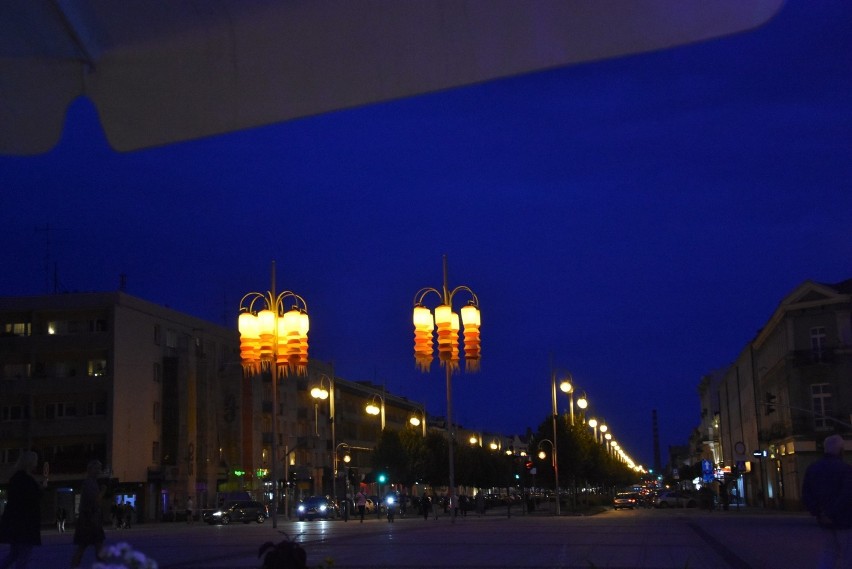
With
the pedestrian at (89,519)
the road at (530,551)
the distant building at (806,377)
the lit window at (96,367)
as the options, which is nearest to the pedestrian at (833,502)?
the road at (530,551)

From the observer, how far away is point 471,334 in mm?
28875

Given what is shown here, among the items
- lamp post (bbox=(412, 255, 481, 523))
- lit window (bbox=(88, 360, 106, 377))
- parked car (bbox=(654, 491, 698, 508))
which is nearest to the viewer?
lamp post (bbox=(412, 255, 481, 523))

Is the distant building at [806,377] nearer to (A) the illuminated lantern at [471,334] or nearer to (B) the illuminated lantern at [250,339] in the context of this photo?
(A) the illuminated lantern at [471,334]

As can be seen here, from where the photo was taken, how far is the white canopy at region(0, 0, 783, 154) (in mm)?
3357

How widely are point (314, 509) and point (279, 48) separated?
196 feet

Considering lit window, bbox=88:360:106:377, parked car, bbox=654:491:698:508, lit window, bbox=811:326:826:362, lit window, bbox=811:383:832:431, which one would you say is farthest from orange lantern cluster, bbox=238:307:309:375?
parked car, bbox=654:491:698:508

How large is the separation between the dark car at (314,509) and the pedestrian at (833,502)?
171 feet

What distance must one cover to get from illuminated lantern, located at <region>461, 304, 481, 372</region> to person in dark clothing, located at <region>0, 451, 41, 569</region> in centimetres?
1782

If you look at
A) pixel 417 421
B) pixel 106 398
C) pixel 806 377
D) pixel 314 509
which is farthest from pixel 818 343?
pixel 106 398

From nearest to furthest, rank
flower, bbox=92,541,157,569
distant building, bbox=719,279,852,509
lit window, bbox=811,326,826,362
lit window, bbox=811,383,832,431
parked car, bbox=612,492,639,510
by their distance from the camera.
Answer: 1. flower, bbox=92,541,157,569
2. distant building, bbox=719,279,852,509
3. lit window, bbox=811,383,832,431
4. lit window, bbox=811,326,826,362
5. parked car, bbox=612,492,639,510

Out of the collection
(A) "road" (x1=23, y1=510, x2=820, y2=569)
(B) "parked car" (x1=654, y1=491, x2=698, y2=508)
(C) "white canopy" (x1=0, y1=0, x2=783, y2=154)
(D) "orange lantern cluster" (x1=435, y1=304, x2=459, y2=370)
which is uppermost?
(D) "orange lantern cluster" (x1=435, y1=304, x2=459, y2=370)

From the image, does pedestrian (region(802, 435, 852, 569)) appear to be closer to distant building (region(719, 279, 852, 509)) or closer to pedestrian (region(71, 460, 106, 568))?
pedestrian (region(71, 460, 106, 568))

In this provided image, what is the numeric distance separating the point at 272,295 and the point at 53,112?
1176 inches

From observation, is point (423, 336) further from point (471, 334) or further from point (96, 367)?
point (96, 367)
